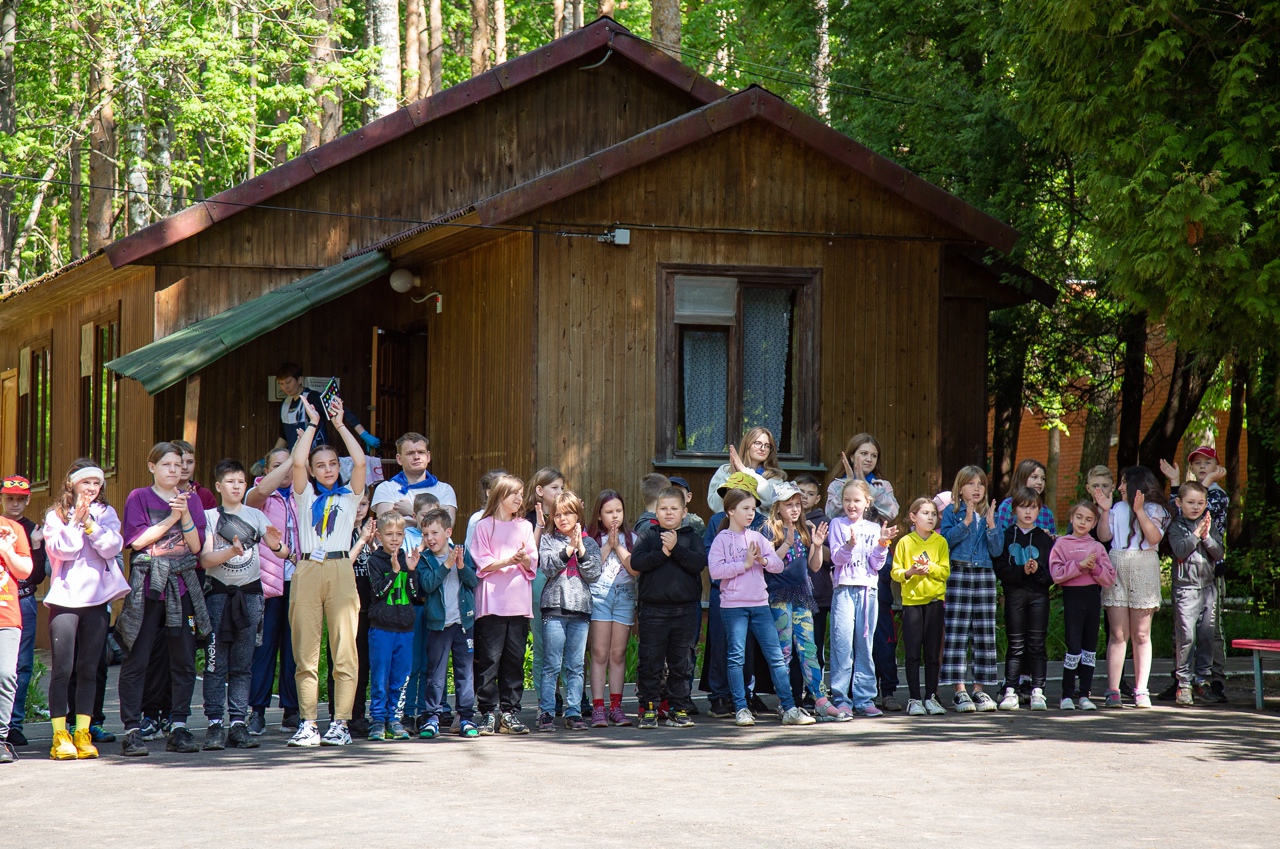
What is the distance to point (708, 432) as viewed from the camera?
47.4 ft

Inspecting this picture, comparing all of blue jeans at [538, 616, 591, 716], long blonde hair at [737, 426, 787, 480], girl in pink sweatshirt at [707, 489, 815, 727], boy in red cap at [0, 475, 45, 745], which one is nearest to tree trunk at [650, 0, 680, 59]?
long blonde hair at [737, 426, 787, 480]

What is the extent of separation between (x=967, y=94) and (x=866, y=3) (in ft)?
6.96

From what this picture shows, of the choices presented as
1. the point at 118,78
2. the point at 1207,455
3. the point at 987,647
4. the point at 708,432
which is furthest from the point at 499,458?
the point at 118,78

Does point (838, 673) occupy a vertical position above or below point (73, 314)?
below

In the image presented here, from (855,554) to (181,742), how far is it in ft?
14.9

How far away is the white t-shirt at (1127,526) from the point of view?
11250 mm

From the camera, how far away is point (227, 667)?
9.37m

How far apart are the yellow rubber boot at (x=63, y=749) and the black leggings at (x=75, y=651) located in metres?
0.13

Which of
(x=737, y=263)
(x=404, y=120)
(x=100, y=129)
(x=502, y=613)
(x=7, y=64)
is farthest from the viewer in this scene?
(x=100, y=129)

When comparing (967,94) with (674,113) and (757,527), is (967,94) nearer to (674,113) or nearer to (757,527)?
(674,113)

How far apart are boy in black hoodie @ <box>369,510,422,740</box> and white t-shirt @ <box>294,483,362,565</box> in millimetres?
242

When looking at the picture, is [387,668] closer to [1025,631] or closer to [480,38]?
[1025,631]

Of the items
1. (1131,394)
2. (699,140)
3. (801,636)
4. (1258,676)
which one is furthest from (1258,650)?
(1131,394)

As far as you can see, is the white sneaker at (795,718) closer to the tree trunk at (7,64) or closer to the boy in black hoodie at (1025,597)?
the boy in black hoodie at (1025,597)
